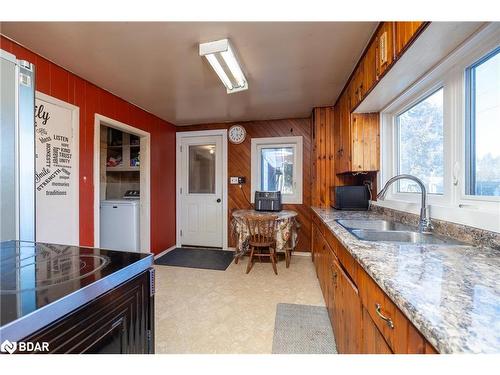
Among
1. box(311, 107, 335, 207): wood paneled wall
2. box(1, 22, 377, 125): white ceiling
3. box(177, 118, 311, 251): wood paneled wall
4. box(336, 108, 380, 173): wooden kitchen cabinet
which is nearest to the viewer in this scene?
Result: box(1, 22, 377, 125): white ceiling

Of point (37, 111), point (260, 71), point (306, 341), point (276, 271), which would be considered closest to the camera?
point (306, 341)

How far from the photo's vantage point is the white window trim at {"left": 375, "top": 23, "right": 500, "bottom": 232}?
1067mm

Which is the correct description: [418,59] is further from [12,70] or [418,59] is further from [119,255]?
[12,70]

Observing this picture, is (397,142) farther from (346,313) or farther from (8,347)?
(8,347)

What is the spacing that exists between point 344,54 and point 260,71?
73 cm

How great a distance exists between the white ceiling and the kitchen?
17 millimetres

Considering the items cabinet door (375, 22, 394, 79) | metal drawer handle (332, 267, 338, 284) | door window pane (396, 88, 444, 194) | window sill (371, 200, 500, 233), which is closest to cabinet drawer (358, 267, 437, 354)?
metal drawer handle (332, 267, 338, 284)

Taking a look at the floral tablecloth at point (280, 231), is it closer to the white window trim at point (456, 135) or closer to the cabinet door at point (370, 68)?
the white window trim at point (456, 135)

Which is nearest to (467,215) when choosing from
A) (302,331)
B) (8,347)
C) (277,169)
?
(302,331)

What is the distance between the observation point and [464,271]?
773mm

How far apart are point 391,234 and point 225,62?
5.98 ft

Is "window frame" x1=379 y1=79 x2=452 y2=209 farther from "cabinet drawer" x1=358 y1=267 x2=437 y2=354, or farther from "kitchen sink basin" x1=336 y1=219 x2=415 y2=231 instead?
"cabinet drawer" x1=358 y1=267 x2=437 y2=354
